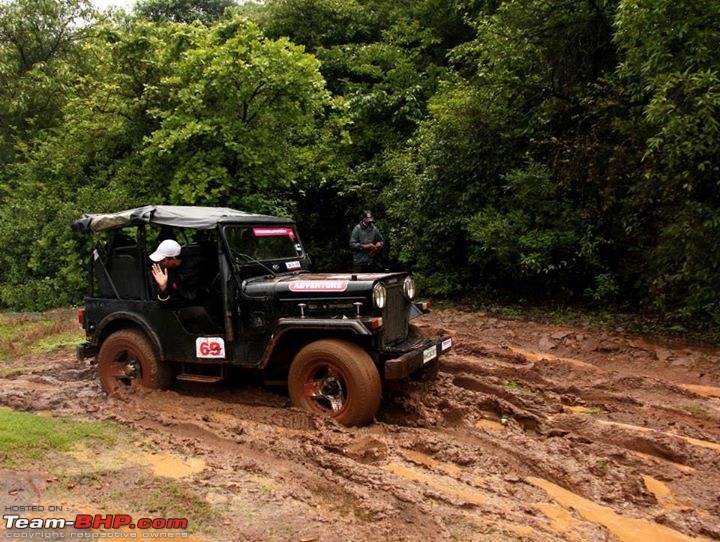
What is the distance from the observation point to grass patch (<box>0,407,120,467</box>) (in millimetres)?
4574

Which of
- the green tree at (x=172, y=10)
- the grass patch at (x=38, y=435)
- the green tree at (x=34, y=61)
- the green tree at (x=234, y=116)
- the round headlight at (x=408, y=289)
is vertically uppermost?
the green tree at (x=172, y=10)

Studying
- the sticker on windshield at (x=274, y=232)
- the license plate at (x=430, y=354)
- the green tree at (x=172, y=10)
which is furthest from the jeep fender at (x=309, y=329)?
the green tree at (x=172, y=10)

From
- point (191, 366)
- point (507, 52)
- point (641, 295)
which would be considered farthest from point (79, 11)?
point (641, 295)

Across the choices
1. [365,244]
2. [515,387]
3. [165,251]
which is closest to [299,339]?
[165,251]

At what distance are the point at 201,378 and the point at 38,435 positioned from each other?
5.58 ft

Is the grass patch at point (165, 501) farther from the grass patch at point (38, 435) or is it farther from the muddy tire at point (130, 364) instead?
the muddy tire at point (130, 364)

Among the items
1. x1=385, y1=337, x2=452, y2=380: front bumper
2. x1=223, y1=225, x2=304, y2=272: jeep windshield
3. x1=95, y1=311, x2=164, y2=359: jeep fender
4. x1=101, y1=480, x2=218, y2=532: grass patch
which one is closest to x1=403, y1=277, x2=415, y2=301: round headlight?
x1=385, y1=337, x2=452, y2=380: front bumper

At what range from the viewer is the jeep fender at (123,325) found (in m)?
6.41

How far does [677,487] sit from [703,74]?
15.5 ft

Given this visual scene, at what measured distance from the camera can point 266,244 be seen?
22.1 feet

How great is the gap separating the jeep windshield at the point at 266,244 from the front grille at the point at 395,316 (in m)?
1.48

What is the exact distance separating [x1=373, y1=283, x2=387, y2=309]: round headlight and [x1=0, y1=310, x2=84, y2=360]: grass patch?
6.64 metres

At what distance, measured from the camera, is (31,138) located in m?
18.2

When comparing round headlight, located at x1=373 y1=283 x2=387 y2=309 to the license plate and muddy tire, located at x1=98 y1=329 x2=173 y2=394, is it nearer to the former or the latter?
Answer: the license plate
